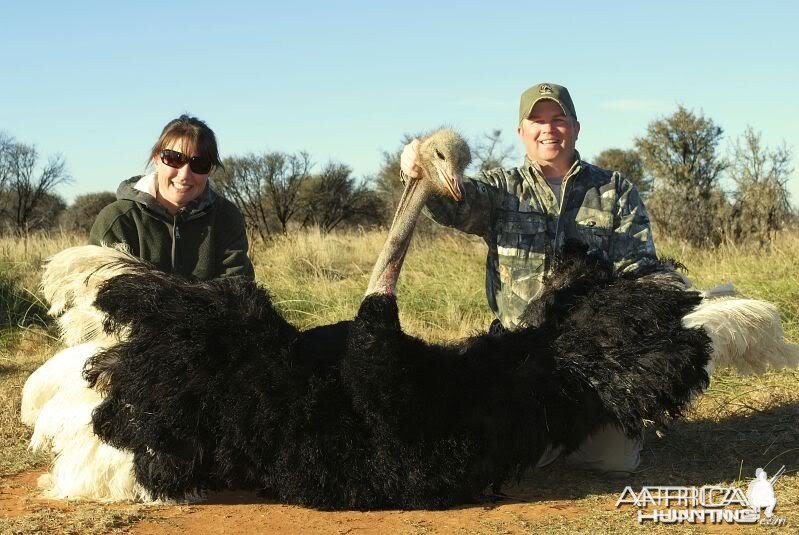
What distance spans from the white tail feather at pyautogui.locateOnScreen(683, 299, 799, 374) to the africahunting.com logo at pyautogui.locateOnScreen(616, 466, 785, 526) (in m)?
0.76

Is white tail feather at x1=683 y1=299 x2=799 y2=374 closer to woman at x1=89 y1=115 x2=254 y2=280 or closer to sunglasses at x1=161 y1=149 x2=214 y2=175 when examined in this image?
woman at x1=89 y1=115 x2=254 y2=280

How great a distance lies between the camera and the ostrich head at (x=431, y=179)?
4.18 metres

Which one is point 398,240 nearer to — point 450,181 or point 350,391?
point 450,181

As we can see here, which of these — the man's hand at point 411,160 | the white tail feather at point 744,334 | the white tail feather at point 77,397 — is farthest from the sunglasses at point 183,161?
the white tail feather at point 744,334

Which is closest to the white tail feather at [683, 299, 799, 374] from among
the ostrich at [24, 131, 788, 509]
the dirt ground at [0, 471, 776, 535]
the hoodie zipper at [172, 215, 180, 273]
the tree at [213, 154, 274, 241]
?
the ostrich at [24, 131, 788, 509]

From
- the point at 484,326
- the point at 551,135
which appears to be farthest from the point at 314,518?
the point at 484,326

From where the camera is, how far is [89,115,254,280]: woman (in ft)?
16.8

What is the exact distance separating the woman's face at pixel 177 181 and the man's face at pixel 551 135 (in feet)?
6.40

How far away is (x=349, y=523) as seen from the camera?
12.3 feet

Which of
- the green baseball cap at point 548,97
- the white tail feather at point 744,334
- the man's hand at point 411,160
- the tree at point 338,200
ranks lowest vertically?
the white tail feather at point 744,334

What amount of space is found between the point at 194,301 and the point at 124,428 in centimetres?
62

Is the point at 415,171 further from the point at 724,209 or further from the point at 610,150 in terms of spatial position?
the point at 610,150

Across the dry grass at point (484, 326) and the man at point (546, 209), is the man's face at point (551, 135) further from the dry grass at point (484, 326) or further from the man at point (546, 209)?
the dry grass at point (484, 326)

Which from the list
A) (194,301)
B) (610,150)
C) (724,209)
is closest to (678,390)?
(194,301)
